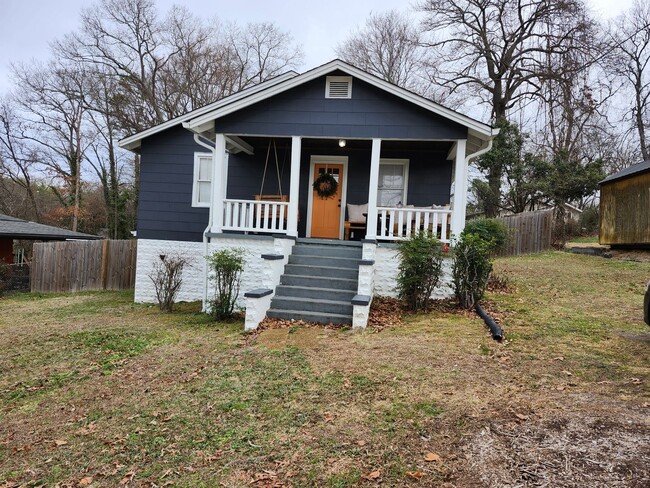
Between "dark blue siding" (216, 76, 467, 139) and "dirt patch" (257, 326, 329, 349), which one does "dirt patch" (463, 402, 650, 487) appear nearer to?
"dirt patch" (257, 326, 329, 349)

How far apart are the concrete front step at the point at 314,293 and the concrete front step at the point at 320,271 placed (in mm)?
386

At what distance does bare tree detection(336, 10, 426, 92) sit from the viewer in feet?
78.1

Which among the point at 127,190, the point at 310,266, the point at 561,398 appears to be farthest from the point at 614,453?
the point at 127,190

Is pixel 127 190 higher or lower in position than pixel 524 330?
higher

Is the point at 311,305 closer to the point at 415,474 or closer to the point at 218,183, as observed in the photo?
the point at 218,183

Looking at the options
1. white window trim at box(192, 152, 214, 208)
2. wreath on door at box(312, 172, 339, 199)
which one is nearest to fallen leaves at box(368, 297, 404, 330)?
wreath on door at box(312, 172, 339, 199)

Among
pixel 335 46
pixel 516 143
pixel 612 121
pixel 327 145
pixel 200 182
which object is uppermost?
pixel 335 46

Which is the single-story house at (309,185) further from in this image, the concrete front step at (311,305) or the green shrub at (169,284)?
the green shrub at (169,284)

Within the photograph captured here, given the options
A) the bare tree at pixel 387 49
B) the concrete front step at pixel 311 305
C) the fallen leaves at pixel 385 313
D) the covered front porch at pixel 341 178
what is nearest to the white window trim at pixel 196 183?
the covered front porch at pixel 341 178

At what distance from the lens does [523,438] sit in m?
2.93

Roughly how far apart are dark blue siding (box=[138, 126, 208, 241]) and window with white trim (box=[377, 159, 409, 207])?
456 centimetres

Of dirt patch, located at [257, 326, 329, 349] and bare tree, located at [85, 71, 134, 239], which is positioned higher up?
bare tree, located at [85, 71, 134, 239]

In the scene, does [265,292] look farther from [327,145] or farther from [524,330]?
[327,145]

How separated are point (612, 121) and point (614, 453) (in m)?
23.3
